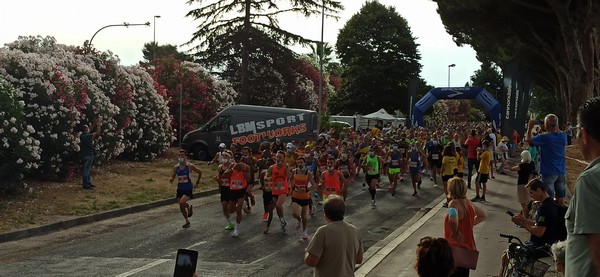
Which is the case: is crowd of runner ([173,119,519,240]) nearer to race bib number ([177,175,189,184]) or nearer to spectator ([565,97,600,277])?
race bib number ([177,175,189,184])

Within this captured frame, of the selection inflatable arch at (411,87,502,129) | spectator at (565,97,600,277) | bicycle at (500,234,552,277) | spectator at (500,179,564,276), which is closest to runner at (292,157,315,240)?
spectator at (500,179,564,276)

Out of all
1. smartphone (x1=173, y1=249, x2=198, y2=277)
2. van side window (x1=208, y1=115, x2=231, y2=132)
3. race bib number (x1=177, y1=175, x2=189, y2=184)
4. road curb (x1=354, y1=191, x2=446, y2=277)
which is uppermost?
van side window (x1=208, y1=115, x2=231, y2=132)

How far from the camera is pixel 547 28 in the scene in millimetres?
41531

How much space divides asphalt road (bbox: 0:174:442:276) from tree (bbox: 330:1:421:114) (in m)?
56.4

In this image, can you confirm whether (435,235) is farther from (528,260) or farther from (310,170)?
(528,260)

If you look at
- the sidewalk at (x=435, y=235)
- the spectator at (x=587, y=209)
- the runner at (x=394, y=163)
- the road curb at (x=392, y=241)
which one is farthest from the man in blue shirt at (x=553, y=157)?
the runner at (x=394, y=163)

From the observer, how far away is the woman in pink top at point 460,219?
7930mm

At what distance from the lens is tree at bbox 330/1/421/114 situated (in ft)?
251

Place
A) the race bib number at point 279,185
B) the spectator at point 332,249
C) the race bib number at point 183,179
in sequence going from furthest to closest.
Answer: the race bib number at point 183,179
the race bib number at point 279,185
the spectator at point 332,249

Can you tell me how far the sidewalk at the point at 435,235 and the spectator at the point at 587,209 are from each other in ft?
22.8

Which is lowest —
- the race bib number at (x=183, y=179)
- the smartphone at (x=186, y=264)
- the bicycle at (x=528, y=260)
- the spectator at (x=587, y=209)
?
the bicycle at (x=528, y=260)

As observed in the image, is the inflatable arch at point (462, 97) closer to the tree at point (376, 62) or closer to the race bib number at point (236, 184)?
the race bib number at point (236, 184)

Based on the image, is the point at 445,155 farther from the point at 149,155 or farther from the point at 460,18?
the point at 460,18

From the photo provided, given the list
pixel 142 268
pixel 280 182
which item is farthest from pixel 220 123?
pixel 142 268
